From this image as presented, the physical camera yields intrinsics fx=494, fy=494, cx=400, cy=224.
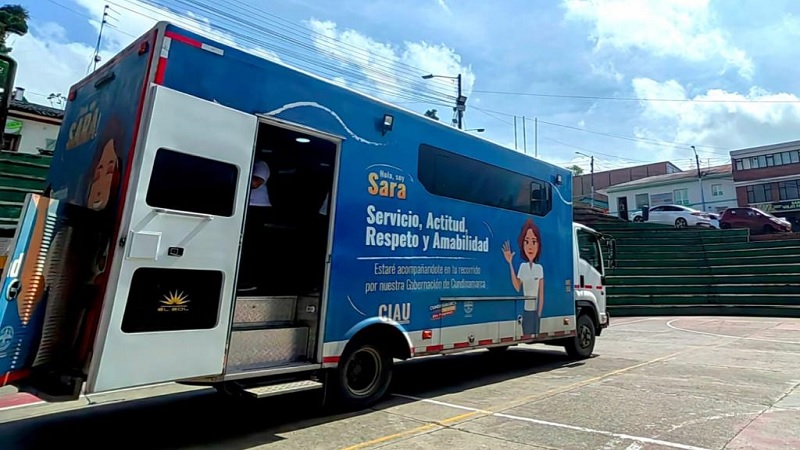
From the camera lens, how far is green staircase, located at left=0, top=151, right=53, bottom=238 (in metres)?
11.9

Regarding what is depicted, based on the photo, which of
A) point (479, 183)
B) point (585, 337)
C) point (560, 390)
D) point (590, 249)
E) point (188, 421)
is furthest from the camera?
point (590, 249)

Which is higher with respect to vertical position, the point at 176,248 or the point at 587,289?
the point at 587,289

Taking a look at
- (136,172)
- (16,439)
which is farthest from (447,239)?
(16,439)

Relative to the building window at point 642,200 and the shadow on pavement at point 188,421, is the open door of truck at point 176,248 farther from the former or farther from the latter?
the building window at point 642,200

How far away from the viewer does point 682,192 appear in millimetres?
48875

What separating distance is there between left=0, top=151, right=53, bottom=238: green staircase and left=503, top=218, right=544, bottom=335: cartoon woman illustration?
11.5m

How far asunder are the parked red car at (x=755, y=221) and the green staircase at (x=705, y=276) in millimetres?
2549

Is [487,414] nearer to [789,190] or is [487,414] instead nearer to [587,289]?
[587,289]

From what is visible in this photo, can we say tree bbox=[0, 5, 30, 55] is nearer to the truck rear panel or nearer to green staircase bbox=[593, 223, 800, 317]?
the truck rear panel

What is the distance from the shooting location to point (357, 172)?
5.40 meters

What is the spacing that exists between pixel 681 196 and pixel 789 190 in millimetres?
9227

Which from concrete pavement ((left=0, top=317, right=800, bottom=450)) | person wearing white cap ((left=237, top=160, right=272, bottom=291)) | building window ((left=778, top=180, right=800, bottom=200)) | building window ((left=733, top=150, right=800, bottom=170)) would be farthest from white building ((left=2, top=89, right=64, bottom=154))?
building window ((left=778, top=180, right=800, bottom=200))

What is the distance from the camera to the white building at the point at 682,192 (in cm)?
4672

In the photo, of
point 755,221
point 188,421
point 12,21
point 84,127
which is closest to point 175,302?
point 188,421
